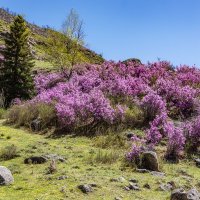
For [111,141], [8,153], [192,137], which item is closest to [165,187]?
[192,137]

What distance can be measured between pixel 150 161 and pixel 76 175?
1.92 metres

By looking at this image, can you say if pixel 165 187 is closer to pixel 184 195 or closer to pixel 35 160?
pixel 184 195

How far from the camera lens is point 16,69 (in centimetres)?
2677

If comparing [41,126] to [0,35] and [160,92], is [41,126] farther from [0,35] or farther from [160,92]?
[0,35]

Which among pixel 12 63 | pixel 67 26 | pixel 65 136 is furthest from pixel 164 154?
pixel 67 26

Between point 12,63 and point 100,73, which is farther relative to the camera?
point 12,63

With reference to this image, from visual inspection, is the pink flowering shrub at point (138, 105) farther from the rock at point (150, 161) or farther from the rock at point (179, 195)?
the rock at point (179, 195)

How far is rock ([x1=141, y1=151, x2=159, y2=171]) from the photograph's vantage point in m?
10.4

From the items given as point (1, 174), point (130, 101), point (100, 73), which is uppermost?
point (100, 73)

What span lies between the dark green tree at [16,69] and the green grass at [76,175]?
12921 mm

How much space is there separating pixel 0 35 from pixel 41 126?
181 feet

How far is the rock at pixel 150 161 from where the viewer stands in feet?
34.0

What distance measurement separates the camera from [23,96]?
25891 mm

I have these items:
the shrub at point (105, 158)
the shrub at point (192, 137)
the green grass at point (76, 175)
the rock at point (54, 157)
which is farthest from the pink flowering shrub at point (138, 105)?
the rock at point (54, 157)
